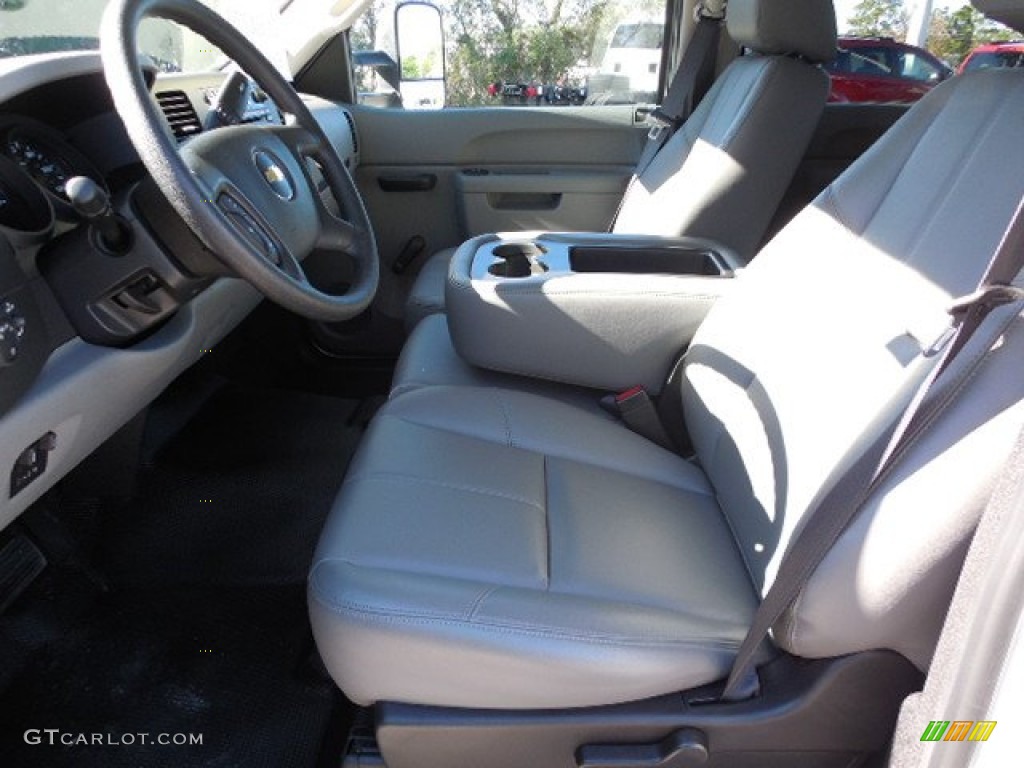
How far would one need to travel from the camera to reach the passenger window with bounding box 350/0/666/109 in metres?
2.29

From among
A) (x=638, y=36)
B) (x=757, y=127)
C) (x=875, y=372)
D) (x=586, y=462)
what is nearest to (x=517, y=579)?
(x=586, y=462)

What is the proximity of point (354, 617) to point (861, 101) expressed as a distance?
7.00 ft

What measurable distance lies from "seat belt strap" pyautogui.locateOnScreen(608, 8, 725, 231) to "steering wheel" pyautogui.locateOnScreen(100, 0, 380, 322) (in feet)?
3.49

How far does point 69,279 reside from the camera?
3.42 feet

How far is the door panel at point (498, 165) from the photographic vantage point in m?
2.44

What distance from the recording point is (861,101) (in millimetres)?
2352

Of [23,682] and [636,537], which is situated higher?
[636,537]

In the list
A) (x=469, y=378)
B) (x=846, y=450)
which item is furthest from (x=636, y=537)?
(x=469, y=378)

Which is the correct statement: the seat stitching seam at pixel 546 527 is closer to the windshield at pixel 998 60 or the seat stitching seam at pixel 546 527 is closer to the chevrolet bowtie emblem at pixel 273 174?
the chevrolet bowtie emblem at pixel 273 174

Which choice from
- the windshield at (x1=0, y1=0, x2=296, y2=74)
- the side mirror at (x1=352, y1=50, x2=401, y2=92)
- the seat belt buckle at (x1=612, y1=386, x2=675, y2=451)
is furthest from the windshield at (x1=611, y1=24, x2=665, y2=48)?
the seat belt buckle at (x1=612, y1=386, x2=675, y2=451)

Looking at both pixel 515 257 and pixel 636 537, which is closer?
pixel 636 537

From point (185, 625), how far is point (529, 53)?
1738 millimetres

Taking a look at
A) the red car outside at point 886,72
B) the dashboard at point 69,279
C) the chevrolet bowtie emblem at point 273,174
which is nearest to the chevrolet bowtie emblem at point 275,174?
the chevrolet bowtie emblem at point 273,174

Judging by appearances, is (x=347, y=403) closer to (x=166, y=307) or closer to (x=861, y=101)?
(x=166, y=307)
